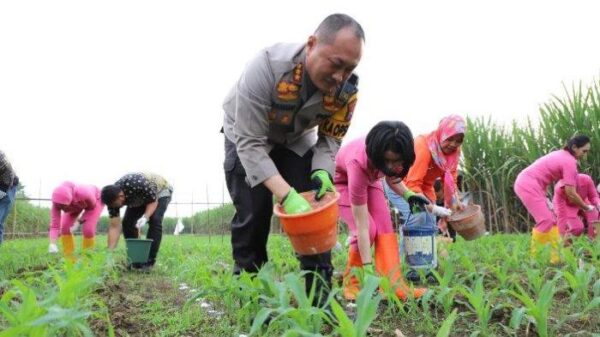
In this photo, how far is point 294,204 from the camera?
5.82 ft

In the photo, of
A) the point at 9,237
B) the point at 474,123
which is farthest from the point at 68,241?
the point at 9,237

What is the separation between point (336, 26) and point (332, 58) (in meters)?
0.10

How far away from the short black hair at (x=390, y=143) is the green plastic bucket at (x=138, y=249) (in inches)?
101

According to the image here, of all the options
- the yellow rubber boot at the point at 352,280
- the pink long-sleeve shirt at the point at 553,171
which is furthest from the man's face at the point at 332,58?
the pink long-sleeve shirt at the point at 553,171

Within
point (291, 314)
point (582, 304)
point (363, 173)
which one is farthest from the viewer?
point (363, 173)

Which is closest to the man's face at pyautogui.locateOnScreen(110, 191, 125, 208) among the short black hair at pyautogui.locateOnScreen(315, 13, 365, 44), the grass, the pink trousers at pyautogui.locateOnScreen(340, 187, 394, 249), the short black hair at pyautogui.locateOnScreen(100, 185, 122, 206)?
the short black hair at pyautogui.locateOnScreen(100, 185, 122, 206)

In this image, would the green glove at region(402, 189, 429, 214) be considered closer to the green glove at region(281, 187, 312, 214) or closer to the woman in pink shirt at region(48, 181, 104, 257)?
the green glove at region(281, 187, 312, 214)

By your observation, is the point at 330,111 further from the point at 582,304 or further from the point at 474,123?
the point at 474,123

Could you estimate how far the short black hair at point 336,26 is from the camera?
5.81 ft

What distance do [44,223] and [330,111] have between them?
14.4 meters

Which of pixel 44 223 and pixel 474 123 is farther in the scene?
pixel 44 223

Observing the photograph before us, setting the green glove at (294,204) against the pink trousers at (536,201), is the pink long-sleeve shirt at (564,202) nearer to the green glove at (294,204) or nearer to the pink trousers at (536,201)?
the pink trousers at (536,201)

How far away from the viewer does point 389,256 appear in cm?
291

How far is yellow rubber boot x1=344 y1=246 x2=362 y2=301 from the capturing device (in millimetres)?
2762
